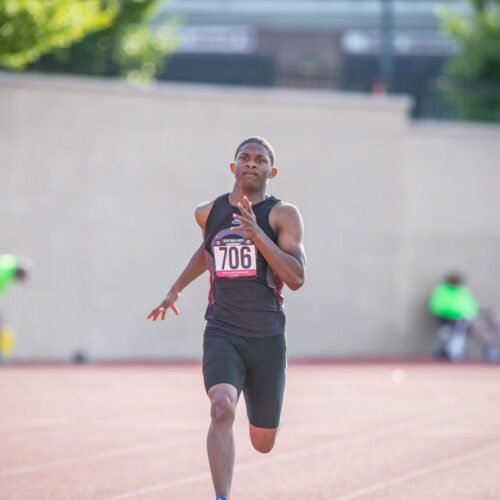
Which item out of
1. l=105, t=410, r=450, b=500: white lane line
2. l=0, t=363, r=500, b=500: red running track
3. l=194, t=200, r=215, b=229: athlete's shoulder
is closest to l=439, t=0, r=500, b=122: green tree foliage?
l=0, t=363, r=500, b=500: red running track

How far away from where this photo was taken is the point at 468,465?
10617 millimetres

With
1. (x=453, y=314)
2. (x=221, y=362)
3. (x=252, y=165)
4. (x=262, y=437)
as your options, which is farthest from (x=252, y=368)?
(x=453, y=314)

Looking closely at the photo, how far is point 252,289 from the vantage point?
7707 millimetres

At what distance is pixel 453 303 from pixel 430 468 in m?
16.2

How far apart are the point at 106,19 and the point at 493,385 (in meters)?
8.62

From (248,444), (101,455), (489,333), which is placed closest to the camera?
(101,455)

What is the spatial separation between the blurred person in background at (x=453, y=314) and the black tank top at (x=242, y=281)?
61.2 feet

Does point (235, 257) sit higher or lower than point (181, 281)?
higher

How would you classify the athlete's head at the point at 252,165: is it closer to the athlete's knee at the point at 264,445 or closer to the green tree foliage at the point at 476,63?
the athlete's knee at the point at 264,445

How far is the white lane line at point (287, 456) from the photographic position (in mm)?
9086

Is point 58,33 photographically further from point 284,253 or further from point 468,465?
point 284,253

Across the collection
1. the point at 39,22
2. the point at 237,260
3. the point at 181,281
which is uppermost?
the point at 39,22

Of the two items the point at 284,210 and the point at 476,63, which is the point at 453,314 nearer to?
the point at 476,63

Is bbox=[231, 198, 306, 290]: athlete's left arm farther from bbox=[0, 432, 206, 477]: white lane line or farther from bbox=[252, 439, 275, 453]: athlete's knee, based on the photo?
bbox=[0, 432, 206, 477]: white lane line
